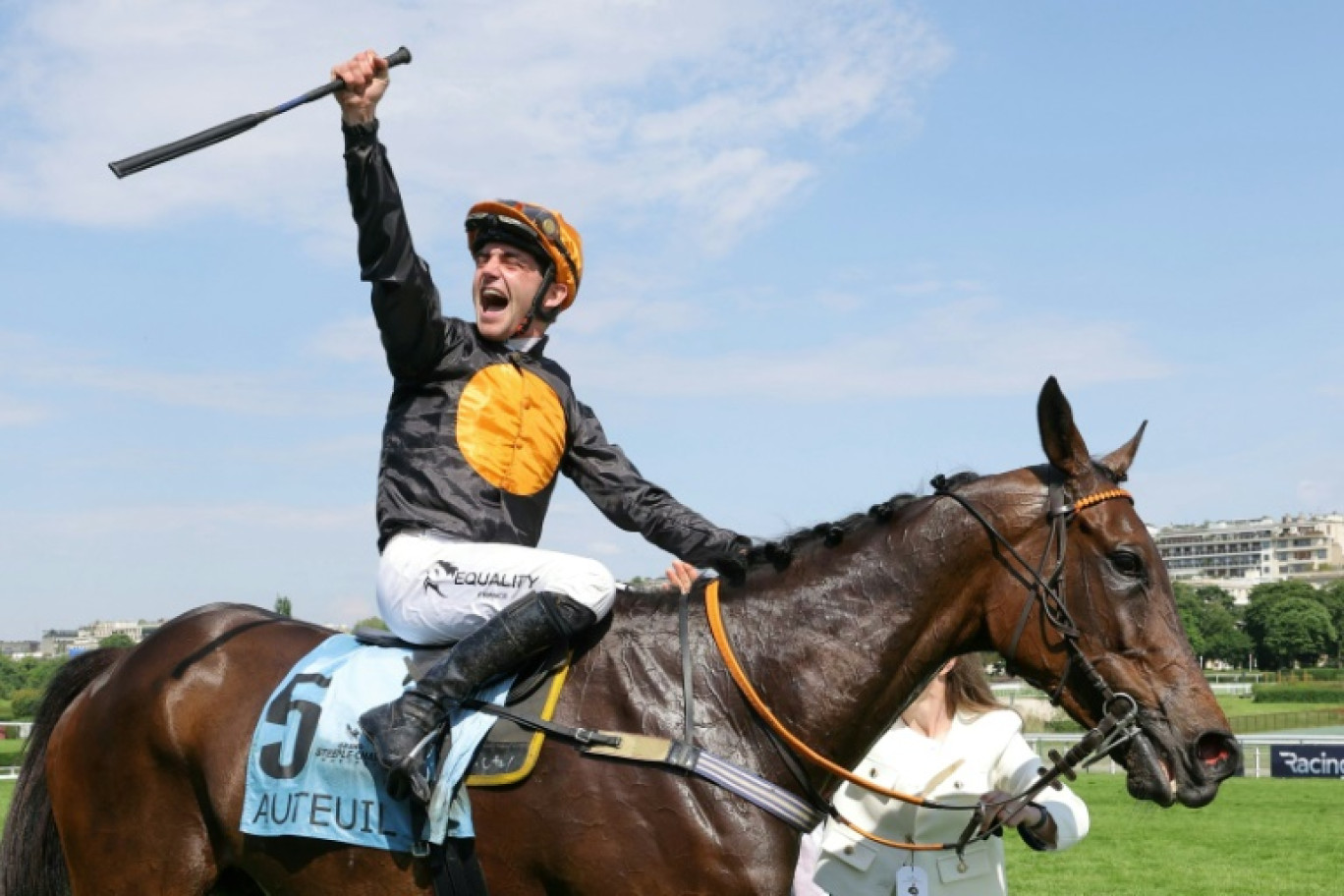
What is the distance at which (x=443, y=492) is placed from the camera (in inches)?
164

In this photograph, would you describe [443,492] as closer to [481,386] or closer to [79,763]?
[481,386]

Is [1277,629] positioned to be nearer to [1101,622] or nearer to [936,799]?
[936,799]

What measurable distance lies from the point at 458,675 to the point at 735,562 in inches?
37.3

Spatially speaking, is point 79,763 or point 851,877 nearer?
point 79,763

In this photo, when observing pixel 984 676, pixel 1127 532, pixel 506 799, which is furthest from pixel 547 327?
pixel 984 676

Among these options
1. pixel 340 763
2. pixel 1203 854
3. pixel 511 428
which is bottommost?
pixel 1203 854

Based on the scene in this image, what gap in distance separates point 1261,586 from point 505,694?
131 metres

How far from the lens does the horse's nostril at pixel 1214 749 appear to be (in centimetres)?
361

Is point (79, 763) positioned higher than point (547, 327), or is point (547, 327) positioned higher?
point (547, 327)

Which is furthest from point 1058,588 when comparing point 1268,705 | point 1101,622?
point 1268,705

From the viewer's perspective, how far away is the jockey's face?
14.8 ft

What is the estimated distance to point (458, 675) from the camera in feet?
12.3

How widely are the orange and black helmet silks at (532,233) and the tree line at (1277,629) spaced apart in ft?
372

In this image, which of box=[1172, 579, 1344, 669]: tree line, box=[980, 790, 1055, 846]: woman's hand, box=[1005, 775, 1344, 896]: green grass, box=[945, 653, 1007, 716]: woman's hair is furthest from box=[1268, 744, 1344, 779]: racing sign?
box=[1172, 579, 1344, 669]: tree line
